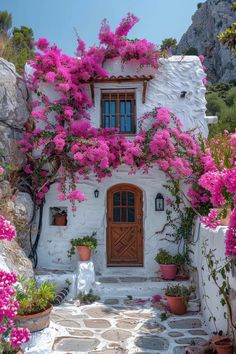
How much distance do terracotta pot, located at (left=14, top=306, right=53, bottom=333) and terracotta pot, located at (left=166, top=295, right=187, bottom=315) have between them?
8.48ft

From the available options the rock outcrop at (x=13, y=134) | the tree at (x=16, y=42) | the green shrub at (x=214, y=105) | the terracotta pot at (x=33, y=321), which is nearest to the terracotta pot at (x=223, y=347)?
the terracotta pot at (x=33, y=321)

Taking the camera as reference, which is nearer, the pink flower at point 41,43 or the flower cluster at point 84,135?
the flower cluster at point 84,135

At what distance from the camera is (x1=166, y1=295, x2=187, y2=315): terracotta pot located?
6.41 metres

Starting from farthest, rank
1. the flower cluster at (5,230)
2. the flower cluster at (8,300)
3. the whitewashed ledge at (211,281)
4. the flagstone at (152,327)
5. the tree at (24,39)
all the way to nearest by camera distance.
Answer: the tree at (24,39), the flagstone at (152,327), the whitewashed ledge at (211,281), the flower cluster at (5,230), the flower cluster at (8,300)

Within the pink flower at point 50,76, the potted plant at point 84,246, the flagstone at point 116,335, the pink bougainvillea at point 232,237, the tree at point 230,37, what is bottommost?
the flagstone at point 116,335

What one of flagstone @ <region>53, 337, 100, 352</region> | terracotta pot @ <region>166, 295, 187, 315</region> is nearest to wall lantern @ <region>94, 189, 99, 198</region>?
terracotta pot @ <region>166, 295, 187, 315</region>

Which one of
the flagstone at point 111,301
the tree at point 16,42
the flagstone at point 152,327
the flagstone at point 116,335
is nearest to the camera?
the flagstone at point 116,335

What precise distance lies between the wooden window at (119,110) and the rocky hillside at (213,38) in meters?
30.8

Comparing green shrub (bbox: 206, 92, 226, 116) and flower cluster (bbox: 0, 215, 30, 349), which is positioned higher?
green shrub (bbox: 206, 92, 226, 116)

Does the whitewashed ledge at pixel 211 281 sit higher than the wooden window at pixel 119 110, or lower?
lower

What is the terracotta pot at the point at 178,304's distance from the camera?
6.41 metres

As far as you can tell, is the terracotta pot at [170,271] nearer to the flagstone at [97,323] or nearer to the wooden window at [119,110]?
the flagstone at [97,323]

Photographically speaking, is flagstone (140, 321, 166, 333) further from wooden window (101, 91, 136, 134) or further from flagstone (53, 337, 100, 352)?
wooden window (101, 91, 136, 134)

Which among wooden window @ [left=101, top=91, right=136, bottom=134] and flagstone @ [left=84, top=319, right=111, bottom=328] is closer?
flagstone @ [left=84, top=319, right=111, bottom=328]
